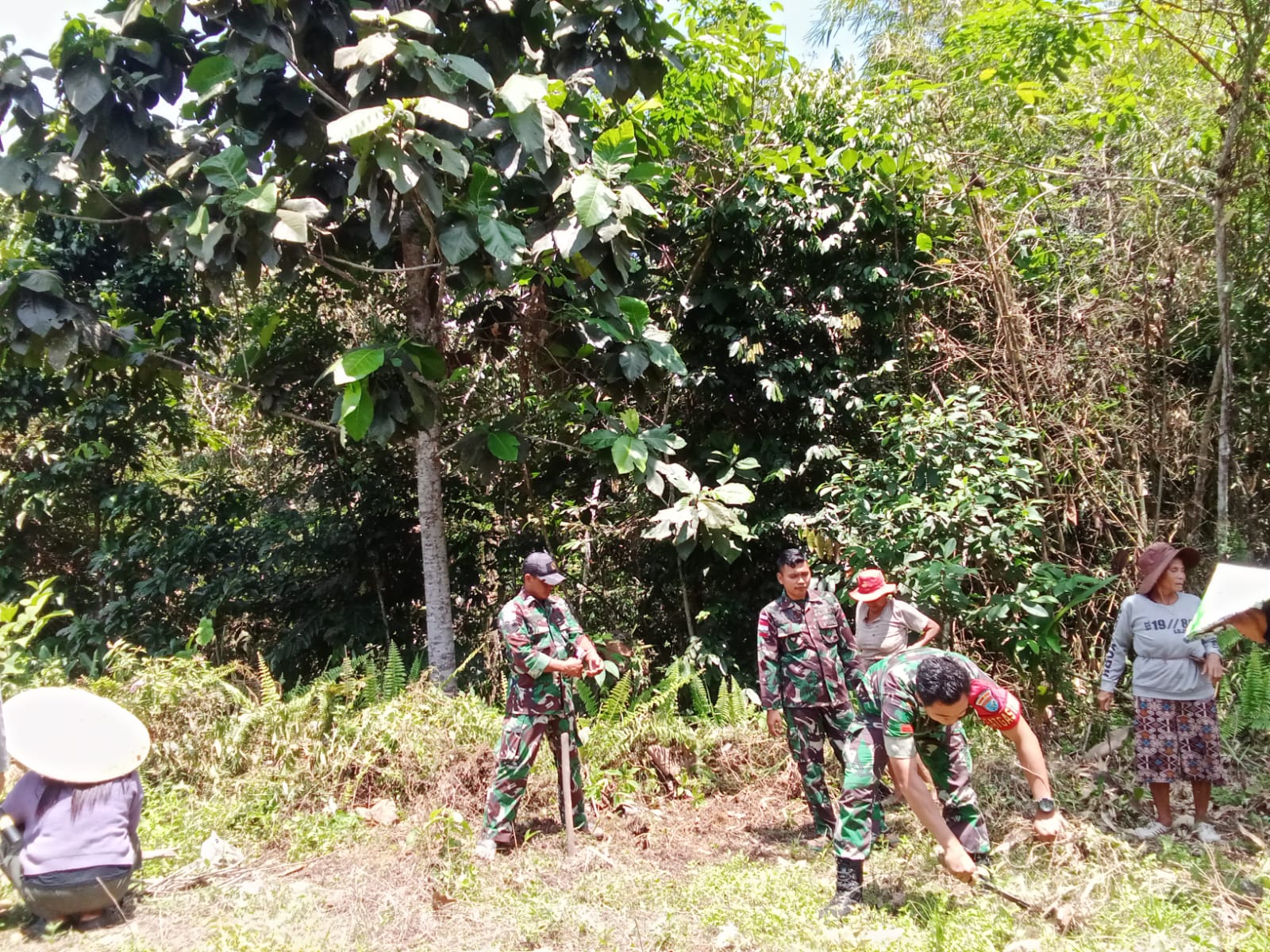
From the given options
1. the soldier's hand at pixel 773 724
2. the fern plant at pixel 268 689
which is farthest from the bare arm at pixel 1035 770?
the fern plant at pixel 268 689

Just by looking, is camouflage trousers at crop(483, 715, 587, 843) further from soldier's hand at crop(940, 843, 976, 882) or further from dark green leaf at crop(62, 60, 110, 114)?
dark green leaf at crop(62, 60, 110, 114)

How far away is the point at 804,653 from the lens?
15.0 ft

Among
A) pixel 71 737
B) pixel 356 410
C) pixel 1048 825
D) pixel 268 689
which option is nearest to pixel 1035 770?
pixel 1048 825

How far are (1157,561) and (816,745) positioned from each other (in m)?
1.94

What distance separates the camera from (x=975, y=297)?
6.62 metres

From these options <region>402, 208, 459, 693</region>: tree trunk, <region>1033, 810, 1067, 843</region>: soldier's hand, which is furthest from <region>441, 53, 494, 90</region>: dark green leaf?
<region>1033, 810, 1067, 843</region>: soldier's hand

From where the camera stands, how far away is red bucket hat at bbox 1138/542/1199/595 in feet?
14.2

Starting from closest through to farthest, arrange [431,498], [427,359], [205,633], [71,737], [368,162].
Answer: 1. [71,737]
2. [368,162]
3. [427,359]
4. [431,498]
5. [205,633]

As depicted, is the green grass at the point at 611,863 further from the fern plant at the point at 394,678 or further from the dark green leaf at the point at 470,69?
the dark green leaf at the point at 470,69

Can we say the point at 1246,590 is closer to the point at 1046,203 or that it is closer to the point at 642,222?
the point at 642,222

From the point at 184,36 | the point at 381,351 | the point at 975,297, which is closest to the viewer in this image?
the point at 381,351

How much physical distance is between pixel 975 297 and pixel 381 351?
4380 mm

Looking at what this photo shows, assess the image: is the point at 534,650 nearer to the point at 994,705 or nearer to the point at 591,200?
the point at 994,705

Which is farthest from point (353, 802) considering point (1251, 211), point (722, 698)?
point (1251, 211)
